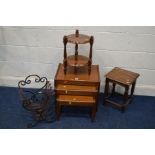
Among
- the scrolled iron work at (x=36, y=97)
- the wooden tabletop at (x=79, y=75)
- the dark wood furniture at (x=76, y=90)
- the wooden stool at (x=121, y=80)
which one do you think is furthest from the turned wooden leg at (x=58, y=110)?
the wooden stool at (x=121, y=80)

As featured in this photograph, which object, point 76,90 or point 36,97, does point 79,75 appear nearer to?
point 76,90

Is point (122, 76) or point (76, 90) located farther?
point (122, 76)

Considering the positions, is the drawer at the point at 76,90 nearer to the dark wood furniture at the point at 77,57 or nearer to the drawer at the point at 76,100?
the drawer at the point at 76,100

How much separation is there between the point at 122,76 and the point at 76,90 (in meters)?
0.59

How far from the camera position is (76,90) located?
2389 mm

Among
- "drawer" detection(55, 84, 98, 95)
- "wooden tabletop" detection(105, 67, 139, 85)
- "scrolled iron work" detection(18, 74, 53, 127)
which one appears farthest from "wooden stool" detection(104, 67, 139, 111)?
"scrolled iron work" detection(18, 74, 53, 127)

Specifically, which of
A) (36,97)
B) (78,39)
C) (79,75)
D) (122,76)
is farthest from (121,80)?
(36,97)

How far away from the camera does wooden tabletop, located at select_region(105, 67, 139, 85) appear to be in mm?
2547

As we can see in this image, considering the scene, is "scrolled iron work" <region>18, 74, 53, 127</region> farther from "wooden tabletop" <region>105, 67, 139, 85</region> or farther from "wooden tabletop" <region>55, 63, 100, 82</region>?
"wooden tabletop" <region>105, 67, 139, 85</region>

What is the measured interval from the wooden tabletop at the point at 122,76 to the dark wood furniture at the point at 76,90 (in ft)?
0.76

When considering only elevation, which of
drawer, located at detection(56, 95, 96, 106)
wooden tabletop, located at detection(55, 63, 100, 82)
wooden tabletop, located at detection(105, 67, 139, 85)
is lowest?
drawer, located at detection(56, 95, 96, 106)

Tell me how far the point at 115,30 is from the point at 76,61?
0.61m

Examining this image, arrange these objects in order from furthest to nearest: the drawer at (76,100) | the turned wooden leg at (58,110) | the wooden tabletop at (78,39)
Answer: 1. the turned wooden leg at (58,110)
2. the drawer at (76,100)
3. the wooden tabletop at (78,39)

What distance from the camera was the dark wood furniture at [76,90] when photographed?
7.83 ft
